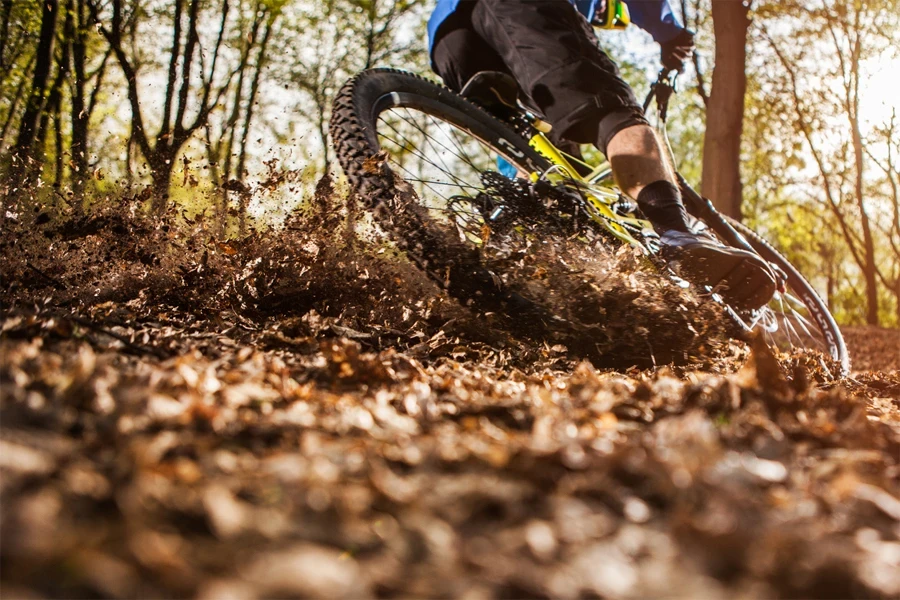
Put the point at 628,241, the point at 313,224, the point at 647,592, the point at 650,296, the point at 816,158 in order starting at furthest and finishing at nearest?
the point at 816,158 → the point at 628,241 → the point at 313,224 → the point at 650,296 → the point at 647,592

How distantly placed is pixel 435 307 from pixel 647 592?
2339mm

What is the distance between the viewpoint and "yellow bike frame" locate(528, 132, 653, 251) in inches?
150

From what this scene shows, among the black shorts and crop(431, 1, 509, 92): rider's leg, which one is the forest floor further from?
crop(431, 1, 509, 92): rider's leg

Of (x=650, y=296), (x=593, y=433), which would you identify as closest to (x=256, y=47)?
(x=650, y=296)

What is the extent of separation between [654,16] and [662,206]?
1.88 metres

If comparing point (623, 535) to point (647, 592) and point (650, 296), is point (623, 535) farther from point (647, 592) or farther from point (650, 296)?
point (650, 296)

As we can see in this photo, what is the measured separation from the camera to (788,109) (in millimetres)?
16812

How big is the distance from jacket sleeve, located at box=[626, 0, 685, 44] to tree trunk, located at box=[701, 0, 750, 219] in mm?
6115

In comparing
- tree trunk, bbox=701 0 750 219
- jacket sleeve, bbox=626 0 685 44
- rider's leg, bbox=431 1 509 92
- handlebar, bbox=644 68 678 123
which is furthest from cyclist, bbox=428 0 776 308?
tree trunk, bbox=701 0 750 219

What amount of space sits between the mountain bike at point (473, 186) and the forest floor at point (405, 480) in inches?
32.8

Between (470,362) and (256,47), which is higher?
(256,47)

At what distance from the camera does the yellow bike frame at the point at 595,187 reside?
381 centimetres

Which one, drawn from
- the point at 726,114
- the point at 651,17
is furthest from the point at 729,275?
the point at 726,114

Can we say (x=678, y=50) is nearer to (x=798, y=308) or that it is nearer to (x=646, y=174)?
(x=646, y=174)
